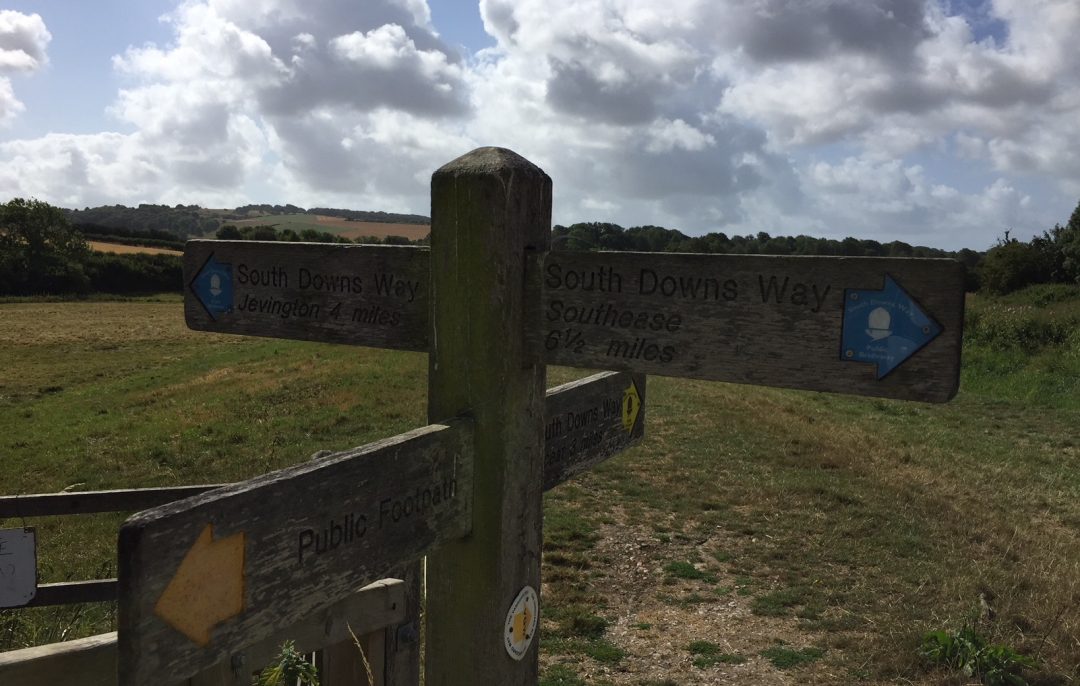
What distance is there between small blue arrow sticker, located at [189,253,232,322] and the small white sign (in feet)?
3.99

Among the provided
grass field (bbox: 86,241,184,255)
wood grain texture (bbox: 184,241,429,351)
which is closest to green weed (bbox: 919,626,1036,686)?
wood grain texture (bbox: 184,241,429,351)

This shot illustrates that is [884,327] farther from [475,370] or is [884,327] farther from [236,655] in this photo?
[236,655]

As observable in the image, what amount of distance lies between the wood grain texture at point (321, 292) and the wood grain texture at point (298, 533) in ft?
1.33

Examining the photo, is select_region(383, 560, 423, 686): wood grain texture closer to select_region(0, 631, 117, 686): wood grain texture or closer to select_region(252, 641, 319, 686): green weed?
select_region(252, 641, 319, 686): green weed

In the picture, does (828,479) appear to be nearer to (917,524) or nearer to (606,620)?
(917,524)

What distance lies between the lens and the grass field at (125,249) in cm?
6950

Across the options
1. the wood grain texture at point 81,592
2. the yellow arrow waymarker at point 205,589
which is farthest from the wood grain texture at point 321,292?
the wood grain texture at point 81,592

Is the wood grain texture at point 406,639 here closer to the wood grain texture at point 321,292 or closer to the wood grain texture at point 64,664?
the wood grain texture at point 64,664

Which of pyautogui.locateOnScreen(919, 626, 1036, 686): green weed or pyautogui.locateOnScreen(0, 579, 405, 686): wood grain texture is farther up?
pyautogui.locateOnScreen(0, 579, 405, 686): wood grain texture

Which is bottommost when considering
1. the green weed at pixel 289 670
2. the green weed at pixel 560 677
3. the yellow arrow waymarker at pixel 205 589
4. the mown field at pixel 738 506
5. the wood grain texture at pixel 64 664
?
the green weed at pixel 560 677

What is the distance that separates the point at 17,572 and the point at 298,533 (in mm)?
2164

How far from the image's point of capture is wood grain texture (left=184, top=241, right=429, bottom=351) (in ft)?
6.45

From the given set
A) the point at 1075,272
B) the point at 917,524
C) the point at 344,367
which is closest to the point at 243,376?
the point at 344,367

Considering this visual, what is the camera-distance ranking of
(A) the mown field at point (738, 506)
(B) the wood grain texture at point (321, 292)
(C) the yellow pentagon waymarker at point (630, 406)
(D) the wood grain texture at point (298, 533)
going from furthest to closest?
(A) the mown field at point (738, 506) < (C) the yellow pentagon waymarker at point (630, 406) < (B) the wood grain texture at point (321, 292) < (D) the wood grain texture at point (298, 533)
